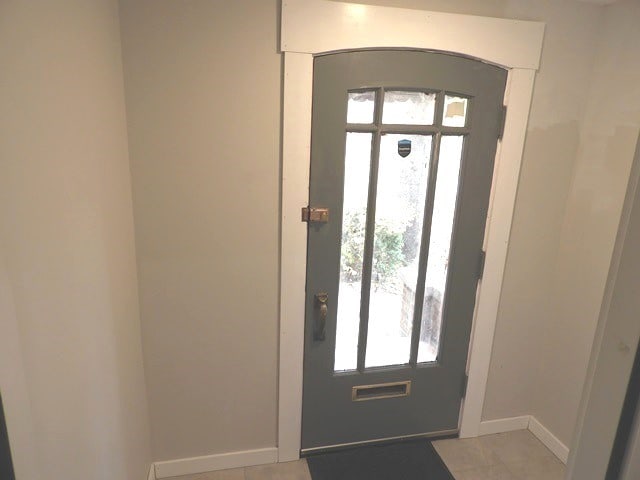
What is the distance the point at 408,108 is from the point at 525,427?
1.96 metres

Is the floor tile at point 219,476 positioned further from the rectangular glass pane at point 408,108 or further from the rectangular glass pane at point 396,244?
the rectangular glass pane at point 408,108

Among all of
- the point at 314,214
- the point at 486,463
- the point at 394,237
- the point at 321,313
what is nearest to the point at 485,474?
the point at 486,463

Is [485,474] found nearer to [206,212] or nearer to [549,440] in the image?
[549,440]

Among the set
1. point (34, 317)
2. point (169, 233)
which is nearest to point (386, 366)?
point (169, 233)

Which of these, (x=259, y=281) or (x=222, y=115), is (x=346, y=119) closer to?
(x=222, y=115)

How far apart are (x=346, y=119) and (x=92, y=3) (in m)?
0.98

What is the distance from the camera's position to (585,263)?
203 cm

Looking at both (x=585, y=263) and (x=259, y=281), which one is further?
(x=585, y=263)

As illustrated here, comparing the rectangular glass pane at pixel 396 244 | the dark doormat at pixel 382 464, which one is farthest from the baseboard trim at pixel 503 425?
the rectangular glass pane at pixel 396 244

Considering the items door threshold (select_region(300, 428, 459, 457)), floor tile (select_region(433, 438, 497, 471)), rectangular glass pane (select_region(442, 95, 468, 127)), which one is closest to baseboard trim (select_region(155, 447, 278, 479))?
Answer: door threshold (select_region(300, 428, 459, 457))

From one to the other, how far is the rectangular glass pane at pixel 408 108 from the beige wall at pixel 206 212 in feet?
1.60

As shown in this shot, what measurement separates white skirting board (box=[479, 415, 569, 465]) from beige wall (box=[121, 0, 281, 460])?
124 centimetres

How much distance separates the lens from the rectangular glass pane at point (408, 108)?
1.80 m

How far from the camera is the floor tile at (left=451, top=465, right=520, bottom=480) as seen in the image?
2047 millimetres
